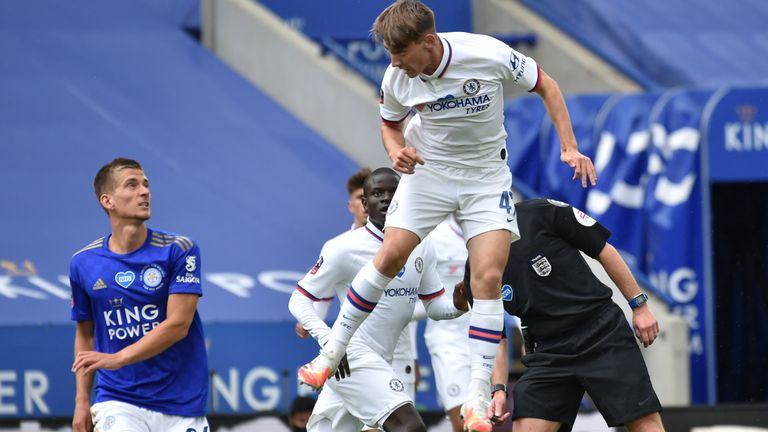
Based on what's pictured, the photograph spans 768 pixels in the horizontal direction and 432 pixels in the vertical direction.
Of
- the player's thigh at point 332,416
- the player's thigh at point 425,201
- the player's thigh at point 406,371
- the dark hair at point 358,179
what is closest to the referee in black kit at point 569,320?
the player's thigh at point 425,201

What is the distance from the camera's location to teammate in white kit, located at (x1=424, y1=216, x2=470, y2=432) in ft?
32.2

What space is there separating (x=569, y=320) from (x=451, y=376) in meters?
2.74

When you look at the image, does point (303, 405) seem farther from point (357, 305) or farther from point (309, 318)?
point (357, 305)

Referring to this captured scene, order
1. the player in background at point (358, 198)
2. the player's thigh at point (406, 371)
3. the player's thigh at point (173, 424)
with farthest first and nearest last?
1. the player in background at point (358, 198)
2. the player's thigh at point (406, 371)
3. the player's thigh at point (173, 424)

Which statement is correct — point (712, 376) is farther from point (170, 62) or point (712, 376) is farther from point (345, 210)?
point (170, 62)

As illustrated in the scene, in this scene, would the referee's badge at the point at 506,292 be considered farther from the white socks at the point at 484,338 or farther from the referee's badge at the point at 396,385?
the referee's badge at the point at 396,385

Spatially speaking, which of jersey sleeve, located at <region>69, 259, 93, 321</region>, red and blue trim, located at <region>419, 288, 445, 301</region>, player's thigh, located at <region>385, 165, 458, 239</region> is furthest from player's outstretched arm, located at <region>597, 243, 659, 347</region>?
jersey sleeve, located at <region>69, 259, 93, 321</region>

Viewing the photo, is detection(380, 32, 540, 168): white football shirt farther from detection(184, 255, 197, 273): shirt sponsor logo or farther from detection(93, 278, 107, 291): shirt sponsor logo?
detection(93, 278, 107, 291): shirt sponsor logo

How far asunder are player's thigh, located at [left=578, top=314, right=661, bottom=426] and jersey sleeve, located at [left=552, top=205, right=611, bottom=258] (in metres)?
0.40

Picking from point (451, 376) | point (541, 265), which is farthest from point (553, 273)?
point (451, 376)

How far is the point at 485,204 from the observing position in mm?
6988

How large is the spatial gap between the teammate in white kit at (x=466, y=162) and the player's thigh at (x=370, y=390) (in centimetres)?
78

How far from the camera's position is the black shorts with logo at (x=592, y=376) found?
7.18 m

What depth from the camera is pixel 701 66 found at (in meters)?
15.9
